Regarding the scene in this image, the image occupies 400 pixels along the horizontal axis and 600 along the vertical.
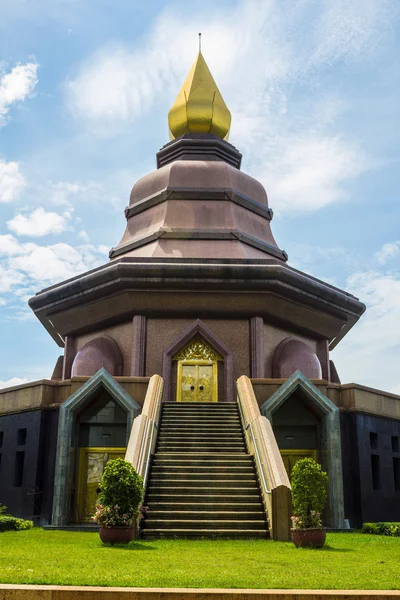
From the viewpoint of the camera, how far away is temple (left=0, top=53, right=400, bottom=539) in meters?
15.0

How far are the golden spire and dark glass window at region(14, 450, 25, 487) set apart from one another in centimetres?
1832

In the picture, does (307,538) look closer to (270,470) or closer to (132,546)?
(270,470)

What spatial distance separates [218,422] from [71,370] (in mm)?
8483

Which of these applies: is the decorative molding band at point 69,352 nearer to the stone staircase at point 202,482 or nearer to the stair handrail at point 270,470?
the stone staircase at point 202,482

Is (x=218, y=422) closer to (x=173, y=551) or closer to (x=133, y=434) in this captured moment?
(x=133, y=434)

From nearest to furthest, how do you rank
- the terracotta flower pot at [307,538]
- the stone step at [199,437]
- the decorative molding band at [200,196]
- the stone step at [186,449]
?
the terracotta flower pot at [307,538]
the stone step at [186,449]
the stone step at [199,437]
the decorative molding band at [200,196]

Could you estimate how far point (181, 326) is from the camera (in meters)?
23.3

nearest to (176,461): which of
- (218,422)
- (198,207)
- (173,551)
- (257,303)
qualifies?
(218,422)

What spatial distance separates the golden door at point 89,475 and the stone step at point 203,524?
5.46 m

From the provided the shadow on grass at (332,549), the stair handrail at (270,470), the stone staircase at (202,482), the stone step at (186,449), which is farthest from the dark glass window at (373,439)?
the shadow on grass at (332,549)

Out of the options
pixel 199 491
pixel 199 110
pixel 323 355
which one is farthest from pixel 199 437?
pixel 199 110

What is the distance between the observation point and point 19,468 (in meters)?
19.5

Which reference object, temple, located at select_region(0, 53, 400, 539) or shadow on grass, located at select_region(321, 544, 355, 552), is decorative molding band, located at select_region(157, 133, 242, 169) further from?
shadow on grass, located at select_region(321, 544, 355, 552)

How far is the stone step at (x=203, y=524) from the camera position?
1298 centimetres
